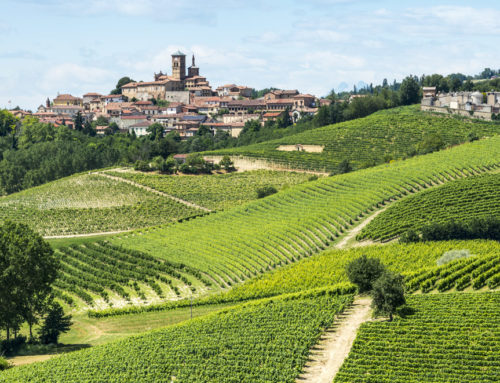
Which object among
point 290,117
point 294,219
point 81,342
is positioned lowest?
point 81,342

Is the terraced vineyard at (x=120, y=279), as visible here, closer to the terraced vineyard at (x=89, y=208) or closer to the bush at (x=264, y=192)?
the terraced vineyard at (x=89, y=208)

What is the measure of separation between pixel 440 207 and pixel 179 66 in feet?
449

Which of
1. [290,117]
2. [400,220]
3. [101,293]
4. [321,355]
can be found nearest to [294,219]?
[400,220]

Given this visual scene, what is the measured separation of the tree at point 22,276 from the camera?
45.9 meters

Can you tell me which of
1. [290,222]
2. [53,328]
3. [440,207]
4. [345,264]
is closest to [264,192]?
[290,222]

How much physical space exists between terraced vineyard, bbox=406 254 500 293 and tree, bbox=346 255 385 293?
2.09m

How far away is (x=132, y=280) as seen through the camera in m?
58.8

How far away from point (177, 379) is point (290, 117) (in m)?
120

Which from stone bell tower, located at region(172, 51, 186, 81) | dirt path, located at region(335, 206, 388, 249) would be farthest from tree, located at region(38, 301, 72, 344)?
stone bell tower, located at region(172, 51, 186, 81)

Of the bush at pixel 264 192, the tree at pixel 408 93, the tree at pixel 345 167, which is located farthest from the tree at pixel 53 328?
the tree at pixel 408 93

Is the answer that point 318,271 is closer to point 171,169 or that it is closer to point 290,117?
point 171,169

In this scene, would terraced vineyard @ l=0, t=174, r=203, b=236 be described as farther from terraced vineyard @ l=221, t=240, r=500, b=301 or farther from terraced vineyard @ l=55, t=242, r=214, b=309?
terraced vineyard @ l=221, t=240, r=500, b=301

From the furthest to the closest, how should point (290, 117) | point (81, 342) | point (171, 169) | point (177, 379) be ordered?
point (290, 117), point (171, 169), point (81, 342), point (177, 379)

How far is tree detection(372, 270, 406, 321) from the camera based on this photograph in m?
37.3
